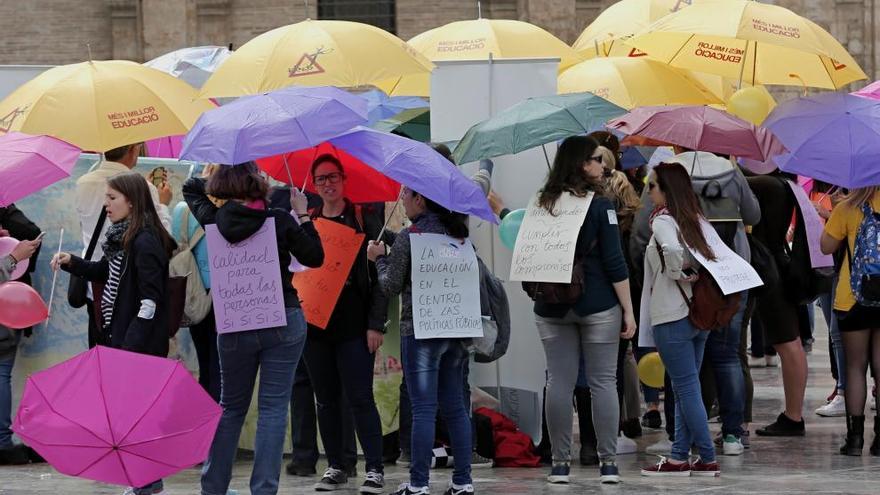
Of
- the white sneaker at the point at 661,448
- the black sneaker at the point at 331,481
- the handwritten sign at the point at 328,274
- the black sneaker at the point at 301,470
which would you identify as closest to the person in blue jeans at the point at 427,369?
the handwritten sign at the point at 328,274

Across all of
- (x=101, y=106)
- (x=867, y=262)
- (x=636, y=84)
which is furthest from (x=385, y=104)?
(x=867, y=262)

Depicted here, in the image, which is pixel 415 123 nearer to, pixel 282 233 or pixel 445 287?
pixel 445 287

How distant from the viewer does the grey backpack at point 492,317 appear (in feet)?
31.2

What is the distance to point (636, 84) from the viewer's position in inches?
480

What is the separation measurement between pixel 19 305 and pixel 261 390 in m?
2.02

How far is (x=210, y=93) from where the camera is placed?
1096 cm

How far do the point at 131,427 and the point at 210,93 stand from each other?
314cm

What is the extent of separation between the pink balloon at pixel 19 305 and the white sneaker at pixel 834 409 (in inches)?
234

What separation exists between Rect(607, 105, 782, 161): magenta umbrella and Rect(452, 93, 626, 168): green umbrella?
9.0 inches

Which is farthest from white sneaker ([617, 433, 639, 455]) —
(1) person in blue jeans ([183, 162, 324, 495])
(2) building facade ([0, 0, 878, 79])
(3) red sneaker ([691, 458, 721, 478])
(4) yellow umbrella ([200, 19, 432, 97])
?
(2) building facade ([0, 0, 878, 79])

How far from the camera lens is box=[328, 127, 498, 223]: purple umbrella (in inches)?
346

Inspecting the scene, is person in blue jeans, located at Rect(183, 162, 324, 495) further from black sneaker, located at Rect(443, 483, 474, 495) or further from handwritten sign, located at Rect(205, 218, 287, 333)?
black sneaker, located at Rect(443, 483, 474, 495)

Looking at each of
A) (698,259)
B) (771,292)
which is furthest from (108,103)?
(771,292)

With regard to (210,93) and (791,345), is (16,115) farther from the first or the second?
(791,345)
